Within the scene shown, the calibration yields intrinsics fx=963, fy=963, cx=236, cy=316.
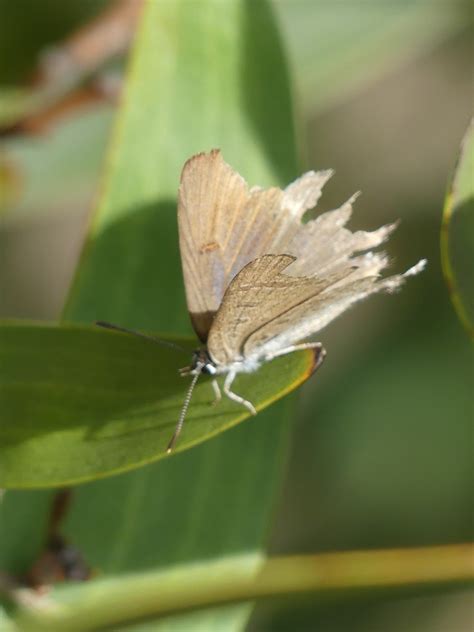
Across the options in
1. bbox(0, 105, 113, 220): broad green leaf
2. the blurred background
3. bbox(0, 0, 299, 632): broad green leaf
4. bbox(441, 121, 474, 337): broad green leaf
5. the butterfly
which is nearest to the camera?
bbox(441, 121, 474, 337): broad green leaf

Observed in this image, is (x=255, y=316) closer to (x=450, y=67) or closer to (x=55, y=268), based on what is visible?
(x=55, y=268)

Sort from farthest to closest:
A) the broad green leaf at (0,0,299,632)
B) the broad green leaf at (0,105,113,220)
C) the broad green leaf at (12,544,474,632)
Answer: the broad green leaf at (0,105,113,220) < the broad green leaf at (0,0,299,632) < the broad green leaf at (12,544,474,632)

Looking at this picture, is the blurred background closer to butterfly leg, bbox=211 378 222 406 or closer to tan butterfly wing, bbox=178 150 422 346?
tan butterfly wing, bbox=178 150 422 346

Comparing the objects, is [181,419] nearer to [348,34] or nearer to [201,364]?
[201,364]

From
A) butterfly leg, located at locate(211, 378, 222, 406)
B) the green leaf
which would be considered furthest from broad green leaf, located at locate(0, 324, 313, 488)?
the green leaf

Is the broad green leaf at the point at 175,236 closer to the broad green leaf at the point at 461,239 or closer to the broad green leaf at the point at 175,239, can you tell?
the broad green leaf at the point at 175,239

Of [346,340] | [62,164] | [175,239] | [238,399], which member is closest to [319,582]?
[238,399]
